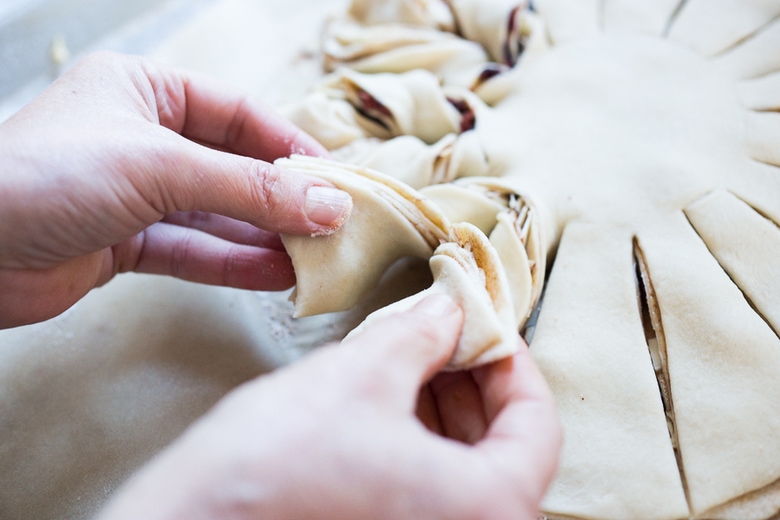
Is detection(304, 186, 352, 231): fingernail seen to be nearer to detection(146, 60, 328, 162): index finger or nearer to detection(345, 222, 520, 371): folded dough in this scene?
detection(345, 222, 520, 371): folded dough

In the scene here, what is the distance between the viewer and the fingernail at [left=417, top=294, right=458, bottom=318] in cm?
87

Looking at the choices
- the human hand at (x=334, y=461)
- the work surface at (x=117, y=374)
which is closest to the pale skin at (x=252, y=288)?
the human hand at (x=334, y=461)

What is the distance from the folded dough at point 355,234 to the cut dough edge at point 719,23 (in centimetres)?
98

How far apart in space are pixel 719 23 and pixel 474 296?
1.22 meters

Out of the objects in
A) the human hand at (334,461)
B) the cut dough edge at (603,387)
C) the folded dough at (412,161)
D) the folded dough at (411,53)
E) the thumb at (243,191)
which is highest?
the folded dough at (411,53)

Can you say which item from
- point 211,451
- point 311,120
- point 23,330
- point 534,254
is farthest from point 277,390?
point 23,330

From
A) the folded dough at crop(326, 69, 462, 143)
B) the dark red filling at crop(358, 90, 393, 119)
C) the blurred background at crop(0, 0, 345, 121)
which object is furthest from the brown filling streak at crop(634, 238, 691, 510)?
the blurred background at crop(0, 0, 345, 121)

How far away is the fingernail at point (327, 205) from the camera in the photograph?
3.43ft

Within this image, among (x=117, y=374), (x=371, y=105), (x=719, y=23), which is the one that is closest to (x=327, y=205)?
(x=371, y=105)

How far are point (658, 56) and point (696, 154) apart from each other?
36 centimetres

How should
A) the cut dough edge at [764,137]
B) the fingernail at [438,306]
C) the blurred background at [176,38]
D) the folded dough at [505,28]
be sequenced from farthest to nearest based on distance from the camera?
the blurred background at [176,38], the folded dough at [505,28], the cut dough edge at [764,137], the fingernail at [438,306]

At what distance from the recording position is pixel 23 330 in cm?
139

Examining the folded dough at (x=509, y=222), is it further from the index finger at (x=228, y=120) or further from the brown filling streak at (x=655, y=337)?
the index finger at (x=228, y=120)

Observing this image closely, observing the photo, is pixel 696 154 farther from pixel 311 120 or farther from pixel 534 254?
pixel 311 120
